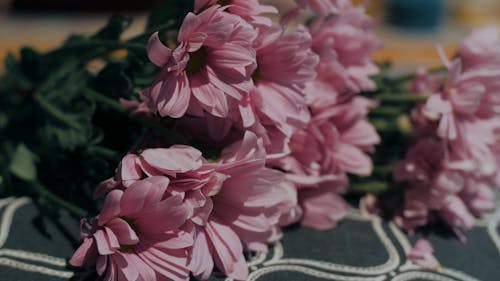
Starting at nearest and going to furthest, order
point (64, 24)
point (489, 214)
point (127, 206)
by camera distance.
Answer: point (127, 206), point (489, 214), point (64, 24)

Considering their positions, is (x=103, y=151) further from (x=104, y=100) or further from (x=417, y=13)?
(x=417, y=13)

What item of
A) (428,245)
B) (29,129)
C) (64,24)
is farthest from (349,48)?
(64,24)

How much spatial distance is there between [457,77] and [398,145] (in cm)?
10

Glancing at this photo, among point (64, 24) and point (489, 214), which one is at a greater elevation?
point (489, 214)

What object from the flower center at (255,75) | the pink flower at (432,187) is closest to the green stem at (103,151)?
the flower center at (255,75)

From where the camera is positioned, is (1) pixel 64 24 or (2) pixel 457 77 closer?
(2) pixel 457 77

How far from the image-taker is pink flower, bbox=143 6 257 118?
0.34m

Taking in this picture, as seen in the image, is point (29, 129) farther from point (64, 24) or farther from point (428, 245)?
point (64, 24)

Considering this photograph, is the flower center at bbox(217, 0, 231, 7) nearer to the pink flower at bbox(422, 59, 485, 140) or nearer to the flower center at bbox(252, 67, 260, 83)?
the flower center at bbox(252, 67, 260, 83)

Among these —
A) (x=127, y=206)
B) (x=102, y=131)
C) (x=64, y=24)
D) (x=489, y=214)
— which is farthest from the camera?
(x=64, y=24)

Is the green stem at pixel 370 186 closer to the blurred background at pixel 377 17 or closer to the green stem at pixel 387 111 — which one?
the green stem at pixel 387 111

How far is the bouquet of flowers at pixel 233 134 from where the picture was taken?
1.12ft

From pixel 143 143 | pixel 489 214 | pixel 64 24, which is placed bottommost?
pixel 64 24

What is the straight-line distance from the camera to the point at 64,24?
179cm
